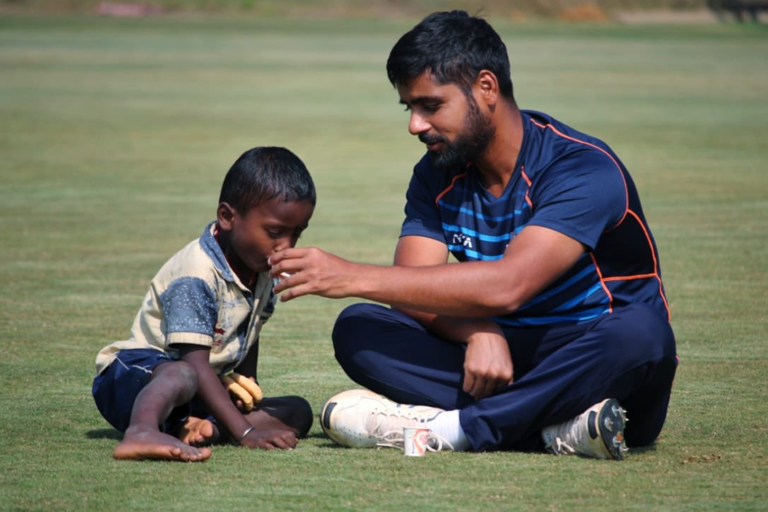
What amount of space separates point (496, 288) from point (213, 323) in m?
1.03

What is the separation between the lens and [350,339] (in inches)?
195

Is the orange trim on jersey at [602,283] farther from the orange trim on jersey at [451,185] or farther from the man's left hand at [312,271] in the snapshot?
the man's left hand at [312,271]

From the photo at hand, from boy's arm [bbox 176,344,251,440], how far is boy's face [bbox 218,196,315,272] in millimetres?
370

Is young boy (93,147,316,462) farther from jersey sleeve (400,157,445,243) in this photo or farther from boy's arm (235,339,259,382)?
jersey sleeve (400,157,445,243)

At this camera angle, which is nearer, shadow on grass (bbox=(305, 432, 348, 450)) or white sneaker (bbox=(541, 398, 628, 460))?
white sneaker (bbox=(541, 398, 628, 460))

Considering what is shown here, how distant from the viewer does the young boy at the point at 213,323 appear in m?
4.63

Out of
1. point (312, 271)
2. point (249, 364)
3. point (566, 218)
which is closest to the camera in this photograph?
point (312, 271)

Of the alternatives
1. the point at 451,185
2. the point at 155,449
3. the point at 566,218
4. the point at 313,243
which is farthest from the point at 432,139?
the point at 313,243

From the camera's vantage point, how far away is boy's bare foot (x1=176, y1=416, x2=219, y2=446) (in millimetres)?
4691

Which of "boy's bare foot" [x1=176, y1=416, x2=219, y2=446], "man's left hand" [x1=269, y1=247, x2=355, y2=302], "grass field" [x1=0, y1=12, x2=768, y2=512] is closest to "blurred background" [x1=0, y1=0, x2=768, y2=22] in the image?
"grass field" [x1=0, y1=12, x2=768, y2=512]

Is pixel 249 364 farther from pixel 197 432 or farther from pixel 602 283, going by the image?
pixel 602 283

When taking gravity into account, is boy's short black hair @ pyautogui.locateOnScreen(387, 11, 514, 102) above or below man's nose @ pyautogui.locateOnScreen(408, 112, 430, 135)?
above

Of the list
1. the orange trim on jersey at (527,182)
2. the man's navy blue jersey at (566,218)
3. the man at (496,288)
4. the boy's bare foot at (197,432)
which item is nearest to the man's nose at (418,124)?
the man at (496,288)

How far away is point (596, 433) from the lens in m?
4.44
